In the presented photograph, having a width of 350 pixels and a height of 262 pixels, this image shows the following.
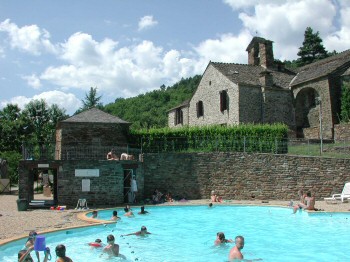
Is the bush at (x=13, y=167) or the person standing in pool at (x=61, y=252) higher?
the bush at (x=13, y=167)

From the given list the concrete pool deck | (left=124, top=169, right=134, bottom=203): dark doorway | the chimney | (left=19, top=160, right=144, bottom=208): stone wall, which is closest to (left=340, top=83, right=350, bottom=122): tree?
the chimney

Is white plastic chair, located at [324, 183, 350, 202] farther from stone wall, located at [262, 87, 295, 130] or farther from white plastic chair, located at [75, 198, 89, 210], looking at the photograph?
white plastic chair, located at [75, 198, 89, 210]

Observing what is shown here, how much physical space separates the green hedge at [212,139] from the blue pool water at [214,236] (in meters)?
6.27

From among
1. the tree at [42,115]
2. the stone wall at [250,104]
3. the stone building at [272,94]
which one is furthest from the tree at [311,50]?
the tree at [42,115]

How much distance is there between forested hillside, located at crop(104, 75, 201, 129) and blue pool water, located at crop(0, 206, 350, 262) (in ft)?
202

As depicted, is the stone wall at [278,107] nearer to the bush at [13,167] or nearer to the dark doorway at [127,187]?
the dark doorway at [127,187]

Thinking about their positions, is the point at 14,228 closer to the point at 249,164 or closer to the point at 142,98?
the point at 249,164

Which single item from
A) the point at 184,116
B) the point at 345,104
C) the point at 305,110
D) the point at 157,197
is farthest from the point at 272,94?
the point at 157,197

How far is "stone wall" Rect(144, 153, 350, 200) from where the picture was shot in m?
24.1

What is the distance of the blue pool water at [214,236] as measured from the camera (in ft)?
40.0

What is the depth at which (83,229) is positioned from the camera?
14.4m

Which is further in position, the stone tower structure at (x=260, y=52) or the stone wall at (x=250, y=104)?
the stone tower structure at (x=260, y=52)

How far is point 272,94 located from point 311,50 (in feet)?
118

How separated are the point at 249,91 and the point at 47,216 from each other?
70.3 ft
